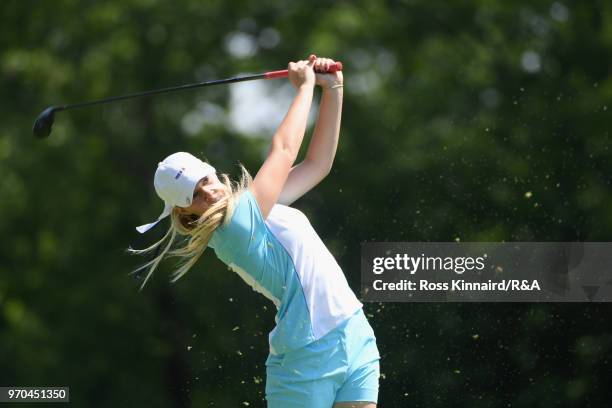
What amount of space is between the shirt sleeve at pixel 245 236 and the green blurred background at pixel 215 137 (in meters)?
7.24

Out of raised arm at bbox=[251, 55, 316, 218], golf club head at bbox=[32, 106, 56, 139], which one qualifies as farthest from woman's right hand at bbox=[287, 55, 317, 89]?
golf club head at bbox=[32, 106, 56, 139]

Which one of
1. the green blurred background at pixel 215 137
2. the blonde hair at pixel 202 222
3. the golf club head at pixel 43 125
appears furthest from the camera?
the green blurred background at pixel 215 137

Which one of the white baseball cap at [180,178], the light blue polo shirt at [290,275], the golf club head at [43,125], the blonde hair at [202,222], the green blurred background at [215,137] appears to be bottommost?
the light blue polo shirt at [290,275]

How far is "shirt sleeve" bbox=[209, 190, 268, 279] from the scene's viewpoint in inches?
157

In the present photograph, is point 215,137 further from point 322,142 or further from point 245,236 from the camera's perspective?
point 245,236

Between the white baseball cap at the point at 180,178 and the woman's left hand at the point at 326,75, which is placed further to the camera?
the woman's left hand at the point at 326,75

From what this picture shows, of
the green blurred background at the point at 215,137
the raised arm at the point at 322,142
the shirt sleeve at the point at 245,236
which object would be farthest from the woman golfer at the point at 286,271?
the green blurred background at the point at 215,137

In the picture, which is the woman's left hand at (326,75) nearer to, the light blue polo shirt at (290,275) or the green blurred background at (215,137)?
the light blue polo shirt at (290,275)

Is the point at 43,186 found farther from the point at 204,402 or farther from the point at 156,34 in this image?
the point at 204,402

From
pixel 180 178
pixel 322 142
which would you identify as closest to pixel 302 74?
pixel 322 142

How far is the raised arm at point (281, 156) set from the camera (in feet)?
13.4

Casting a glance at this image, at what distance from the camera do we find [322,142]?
185 inches

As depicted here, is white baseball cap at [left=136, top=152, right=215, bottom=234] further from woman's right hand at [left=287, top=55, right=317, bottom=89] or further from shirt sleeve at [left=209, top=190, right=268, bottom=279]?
woman's right hand at [left=287, top=55, right=317, bottom=89]

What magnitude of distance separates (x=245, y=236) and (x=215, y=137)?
12.3 meters
